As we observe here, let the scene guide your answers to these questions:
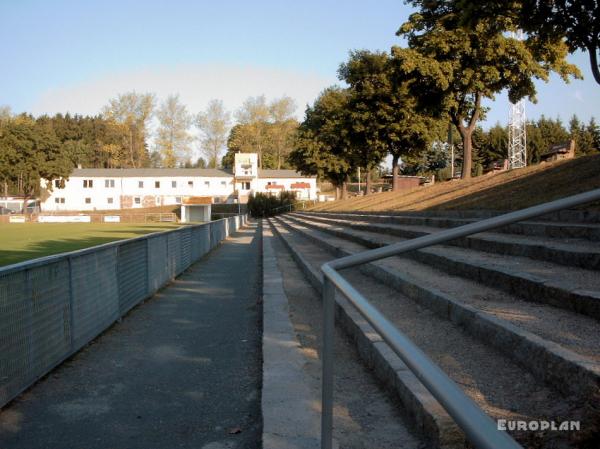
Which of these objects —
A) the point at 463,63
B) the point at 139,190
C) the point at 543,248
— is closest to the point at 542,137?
the point at 463,63

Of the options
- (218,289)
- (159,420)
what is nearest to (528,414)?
(159,420)

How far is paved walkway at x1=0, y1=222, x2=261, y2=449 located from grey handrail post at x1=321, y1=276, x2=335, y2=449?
101 centimetres

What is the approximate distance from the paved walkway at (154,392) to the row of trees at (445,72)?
6.64m

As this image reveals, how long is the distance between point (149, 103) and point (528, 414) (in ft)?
284

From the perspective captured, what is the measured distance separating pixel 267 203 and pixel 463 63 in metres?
43.0

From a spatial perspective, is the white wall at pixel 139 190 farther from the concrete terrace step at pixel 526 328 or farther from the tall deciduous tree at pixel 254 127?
the concrete terrace step at pixel 526 328

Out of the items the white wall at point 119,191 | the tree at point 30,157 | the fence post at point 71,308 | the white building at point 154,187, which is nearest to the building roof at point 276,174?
the white building at point 154,187

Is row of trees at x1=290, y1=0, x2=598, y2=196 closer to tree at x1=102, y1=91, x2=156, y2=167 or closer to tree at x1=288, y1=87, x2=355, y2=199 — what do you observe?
tree at x1=288, y1=87, x2=355, y2=199

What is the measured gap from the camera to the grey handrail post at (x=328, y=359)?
272 centimetres

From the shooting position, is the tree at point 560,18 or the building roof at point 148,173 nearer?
the tree at point 560,18

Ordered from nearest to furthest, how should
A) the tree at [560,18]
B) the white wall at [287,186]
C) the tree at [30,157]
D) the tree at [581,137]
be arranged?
the tree at [560,18] < the tree at [581,137] < the tree at [30,157] < the white wall at [287,186]

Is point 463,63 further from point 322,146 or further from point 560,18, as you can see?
point 322,146

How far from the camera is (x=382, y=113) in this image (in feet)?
106

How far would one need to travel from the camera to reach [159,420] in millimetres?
4043
